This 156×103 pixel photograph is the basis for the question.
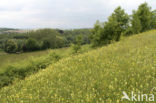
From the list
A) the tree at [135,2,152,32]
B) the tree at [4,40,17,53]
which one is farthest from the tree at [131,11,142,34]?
the tree at [4,40,17,53]

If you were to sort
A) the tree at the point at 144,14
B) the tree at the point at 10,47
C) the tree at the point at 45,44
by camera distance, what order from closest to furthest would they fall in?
the tree at the point at 144,14, the tree at the point at 10,47, the tree at the point at 45,44

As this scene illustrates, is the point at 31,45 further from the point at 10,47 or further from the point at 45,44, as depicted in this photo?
the point at 10,47

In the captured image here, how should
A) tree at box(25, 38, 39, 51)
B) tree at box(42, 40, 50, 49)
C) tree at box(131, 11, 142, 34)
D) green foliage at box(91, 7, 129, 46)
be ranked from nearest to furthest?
1. green foliage at box(91, 7, 129, 46)
2. tree at box(131, 11, 142, 34)
3. tree at box(25, 38, 39, 51)
4. tree at box(42, 40, 50, 49)

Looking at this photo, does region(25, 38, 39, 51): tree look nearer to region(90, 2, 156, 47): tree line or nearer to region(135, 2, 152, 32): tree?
region(90, 2, 156, 47): tree line

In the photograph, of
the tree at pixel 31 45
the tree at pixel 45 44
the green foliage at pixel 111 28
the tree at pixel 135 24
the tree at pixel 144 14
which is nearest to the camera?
the green foliage at pixel 111 28

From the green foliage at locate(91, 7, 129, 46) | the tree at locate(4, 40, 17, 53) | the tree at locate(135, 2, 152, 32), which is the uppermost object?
the tree at locate(135, 2, 152, 32)

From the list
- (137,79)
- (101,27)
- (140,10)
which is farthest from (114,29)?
(137,79)

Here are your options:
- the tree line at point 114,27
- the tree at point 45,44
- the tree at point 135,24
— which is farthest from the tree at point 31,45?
the tree at point 135,24

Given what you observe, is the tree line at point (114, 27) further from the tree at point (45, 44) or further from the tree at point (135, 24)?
the tree at point (45, 44)

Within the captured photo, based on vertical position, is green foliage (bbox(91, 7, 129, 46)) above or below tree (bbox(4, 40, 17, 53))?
above

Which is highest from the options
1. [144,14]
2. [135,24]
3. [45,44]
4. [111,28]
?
[144,14]

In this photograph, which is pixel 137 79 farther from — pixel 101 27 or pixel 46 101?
pixel 101 27

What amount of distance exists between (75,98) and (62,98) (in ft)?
1.15

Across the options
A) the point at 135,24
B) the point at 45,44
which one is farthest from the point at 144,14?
the point at 45,44
